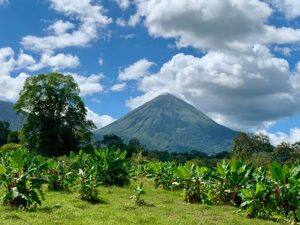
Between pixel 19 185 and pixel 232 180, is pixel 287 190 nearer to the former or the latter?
pixel 232 180

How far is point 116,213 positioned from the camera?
17062mm

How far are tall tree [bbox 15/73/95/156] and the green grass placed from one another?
4951cm

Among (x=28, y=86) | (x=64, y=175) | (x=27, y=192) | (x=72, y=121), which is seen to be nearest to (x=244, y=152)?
(x=72, y=121)

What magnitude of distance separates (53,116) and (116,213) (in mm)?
57731

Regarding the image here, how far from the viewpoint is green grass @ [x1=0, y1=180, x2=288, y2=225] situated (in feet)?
48.2

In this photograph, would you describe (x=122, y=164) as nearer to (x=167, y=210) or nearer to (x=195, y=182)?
(x=195, y=182)

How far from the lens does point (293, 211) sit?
17156 mm

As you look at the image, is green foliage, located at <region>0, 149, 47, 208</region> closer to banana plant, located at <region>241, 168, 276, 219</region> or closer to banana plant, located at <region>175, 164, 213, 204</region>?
banana plant, located at <region>241, 168, 276, 219</region>

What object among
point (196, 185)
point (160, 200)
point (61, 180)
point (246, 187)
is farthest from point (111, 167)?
point (246, 187)

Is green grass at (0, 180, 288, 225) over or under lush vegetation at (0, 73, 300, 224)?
under

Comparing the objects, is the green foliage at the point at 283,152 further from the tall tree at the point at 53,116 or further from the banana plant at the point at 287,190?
the banana plant at the point at 287,190

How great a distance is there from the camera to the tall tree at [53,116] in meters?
71.2

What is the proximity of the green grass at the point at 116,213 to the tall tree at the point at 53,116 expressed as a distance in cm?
4951

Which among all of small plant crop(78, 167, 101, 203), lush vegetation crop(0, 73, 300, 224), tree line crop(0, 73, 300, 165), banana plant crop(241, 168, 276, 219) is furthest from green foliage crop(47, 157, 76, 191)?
tree line crop(0, 73, 300, 165)
